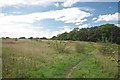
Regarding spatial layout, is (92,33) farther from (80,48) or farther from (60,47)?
(60,47)

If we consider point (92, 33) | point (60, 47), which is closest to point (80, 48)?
point (60, 47)

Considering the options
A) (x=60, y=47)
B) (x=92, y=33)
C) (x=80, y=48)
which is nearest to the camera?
(x=60, y=47)

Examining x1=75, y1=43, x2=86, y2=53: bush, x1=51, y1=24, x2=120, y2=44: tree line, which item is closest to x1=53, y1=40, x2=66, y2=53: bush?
x1=75, y1=43, x2=86, y2=53: bush

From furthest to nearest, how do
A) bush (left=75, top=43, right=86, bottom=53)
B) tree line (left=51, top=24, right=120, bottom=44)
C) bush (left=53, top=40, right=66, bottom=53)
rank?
tree line (left=51, top=24, right=120, bottom=44) → bush (left=75, top=43, right=86, bottom=53) → bush (left=53, top=40, right=66, bottom=53)

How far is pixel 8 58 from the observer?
17.8 meters

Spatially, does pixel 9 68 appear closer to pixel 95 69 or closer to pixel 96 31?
pixel 95 69

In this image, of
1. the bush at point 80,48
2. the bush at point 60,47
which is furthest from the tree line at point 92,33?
the bush at point 60,47

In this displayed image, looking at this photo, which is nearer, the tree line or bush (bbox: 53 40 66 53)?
→ bush (bbox: 53 40 66 53)

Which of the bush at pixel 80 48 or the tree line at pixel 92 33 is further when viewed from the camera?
the tree line at pixel 92 33

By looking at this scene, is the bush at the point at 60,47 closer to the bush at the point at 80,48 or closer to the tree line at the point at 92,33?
the bush at the point at 80,48

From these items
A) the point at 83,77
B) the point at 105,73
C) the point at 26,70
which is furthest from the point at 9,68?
the point at 105,73

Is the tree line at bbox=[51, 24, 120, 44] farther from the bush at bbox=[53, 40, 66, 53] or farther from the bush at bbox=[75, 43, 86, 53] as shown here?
the bush at bbox=[53, 40, 66, 53]

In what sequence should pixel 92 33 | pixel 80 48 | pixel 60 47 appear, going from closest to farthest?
pixel 60 47, pixel 80 48, pixel 92 33

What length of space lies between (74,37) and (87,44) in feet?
8.27
